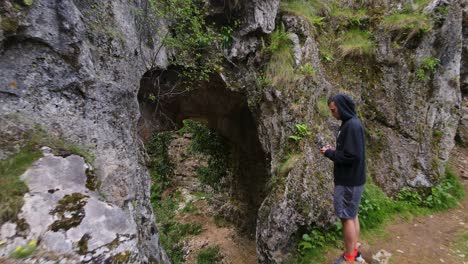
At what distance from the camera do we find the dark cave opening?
21.4 ft

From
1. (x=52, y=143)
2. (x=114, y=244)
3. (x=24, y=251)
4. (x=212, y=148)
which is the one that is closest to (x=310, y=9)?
(x=212, y=148)

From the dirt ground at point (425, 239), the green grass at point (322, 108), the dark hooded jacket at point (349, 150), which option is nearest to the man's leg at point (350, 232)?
the dark hooded jacket at point (349, 150)

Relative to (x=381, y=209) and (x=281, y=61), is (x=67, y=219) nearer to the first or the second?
(x=281, y=61)

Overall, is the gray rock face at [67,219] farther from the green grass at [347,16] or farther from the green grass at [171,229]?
the green grass at [347,16]

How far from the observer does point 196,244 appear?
8984 millimetres

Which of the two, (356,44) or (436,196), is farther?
(356,44)

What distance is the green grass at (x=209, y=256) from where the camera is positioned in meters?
7.98

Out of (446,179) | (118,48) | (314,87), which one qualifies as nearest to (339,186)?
(314,87)

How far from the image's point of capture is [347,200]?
3.56 metres

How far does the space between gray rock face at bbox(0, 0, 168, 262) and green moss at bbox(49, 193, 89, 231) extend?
0.27 ft

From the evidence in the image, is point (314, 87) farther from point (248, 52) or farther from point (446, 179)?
point (446, 179)

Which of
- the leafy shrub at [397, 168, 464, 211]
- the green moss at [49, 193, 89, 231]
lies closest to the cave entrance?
the leafy shrub at [397, 168, 464, 211]

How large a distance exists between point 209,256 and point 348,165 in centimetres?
590

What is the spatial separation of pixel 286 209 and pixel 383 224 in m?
1.81
